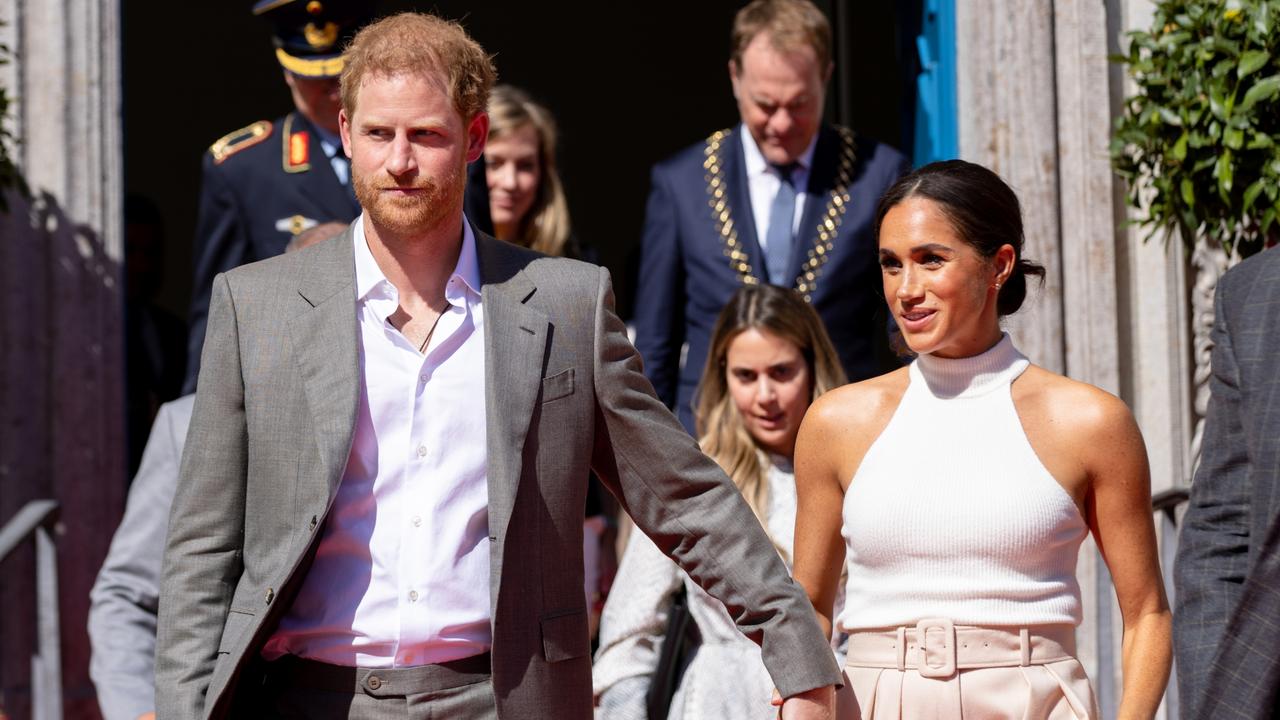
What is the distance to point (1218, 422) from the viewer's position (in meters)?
2.81

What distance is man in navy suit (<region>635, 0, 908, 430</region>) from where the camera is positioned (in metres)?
5.36

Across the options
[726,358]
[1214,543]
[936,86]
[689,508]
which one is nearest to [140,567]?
[726,358]

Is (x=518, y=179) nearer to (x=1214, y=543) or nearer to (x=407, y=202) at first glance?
(x=407, y=202)

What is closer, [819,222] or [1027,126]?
[819,222]

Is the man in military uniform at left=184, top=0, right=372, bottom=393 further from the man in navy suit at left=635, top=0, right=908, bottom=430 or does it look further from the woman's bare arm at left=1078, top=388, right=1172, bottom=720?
the woman's bare arm at left=1078, top=388, right=1172, bottom=720

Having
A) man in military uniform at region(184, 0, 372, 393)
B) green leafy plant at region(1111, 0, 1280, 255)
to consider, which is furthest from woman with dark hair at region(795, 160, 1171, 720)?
man in military uniform at region(184, 0, 372, 393)

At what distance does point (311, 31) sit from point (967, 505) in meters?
2.87

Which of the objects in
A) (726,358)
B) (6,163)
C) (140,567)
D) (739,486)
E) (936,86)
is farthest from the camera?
(936,86)

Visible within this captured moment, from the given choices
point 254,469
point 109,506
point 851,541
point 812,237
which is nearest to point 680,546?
point 851,541

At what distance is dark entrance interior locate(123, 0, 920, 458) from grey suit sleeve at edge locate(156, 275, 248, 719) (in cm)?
739

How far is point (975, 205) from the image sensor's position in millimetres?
3416

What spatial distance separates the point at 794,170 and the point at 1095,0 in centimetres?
127

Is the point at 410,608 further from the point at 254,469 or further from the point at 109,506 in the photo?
the point at 109,506

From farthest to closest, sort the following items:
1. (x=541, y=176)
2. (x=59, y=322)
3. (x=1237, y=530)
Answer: (x=541, y=176), (x=59, y=322), (x=1237, y=530)
